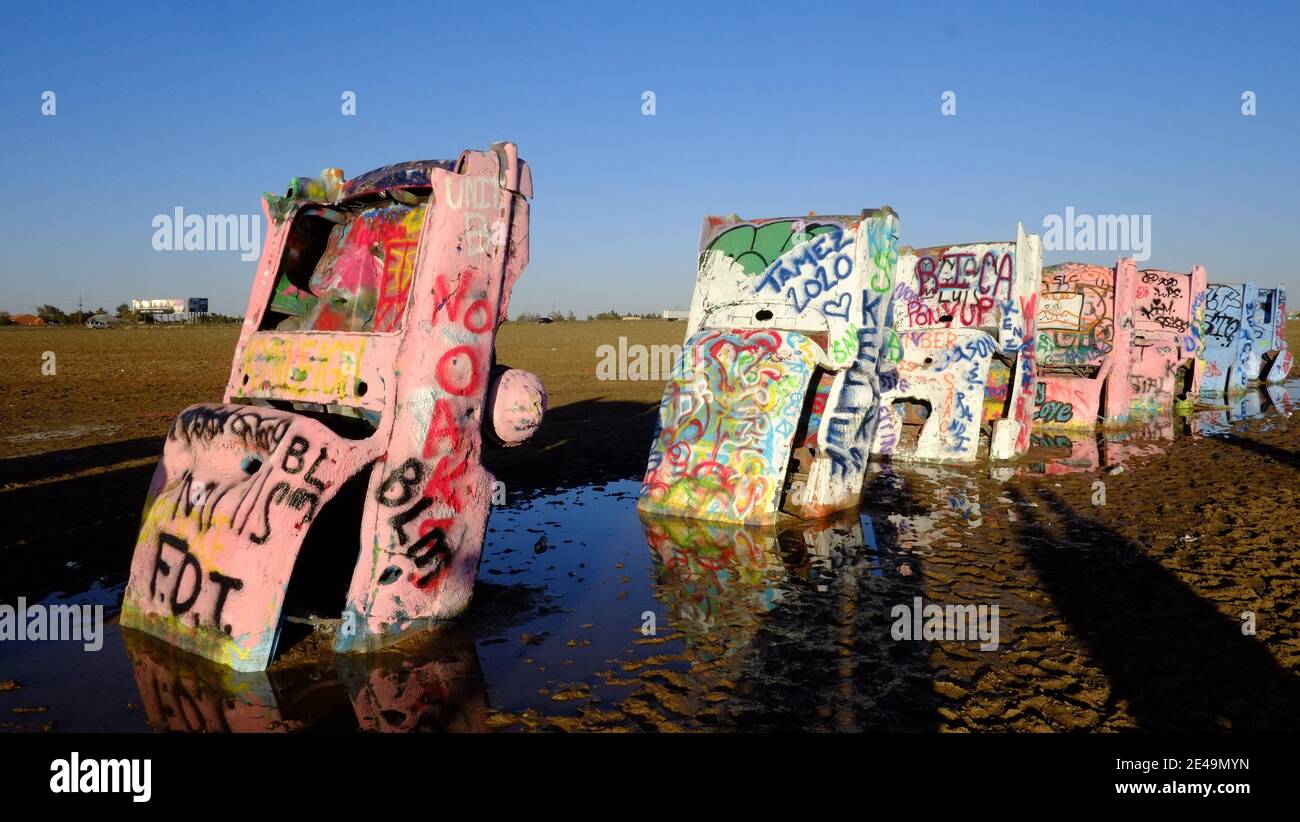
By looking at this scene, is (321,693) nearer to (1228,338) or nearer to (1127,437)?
(1127,437)

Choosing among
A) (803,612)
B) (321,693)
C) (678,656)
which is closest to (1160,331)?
(803,612)

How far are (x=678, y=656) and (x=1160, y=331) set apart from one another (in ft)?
53.4

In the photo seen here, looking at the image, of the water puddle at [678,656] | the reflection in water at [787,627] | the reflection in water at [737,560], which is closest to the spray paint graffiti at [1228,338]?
the water puddle at [678,656]

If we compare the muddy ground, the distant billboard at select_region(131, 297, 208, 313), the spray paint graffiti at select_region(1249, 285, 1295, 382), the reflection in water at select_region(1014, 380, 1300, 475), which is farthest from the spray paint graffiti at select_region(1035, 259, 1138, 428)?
the distant billboard at select_region(131, 297, 208, 313)

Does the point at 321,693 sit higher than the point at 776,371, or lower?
lower

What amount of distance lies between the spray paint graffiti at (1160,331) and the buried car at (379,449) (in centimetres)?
1526

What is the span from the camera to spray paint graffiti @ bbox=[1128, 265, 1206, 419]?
1686cm

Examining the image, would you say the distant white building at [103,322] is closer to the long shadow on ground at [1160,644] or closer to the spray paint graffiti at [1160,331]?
the spray paint graffiti at [1160,331]

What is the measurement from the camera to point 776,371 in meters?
7.97

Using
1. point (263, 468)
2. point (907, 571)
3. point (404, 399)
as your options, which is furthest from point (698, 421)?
point (263, 468)

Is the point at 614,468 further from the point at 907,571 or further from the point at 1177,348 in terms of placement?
the point at 1177,348

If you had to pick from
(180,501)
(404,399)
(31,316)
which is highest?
(31,316)

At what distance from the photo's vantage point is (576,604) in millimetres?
5738
